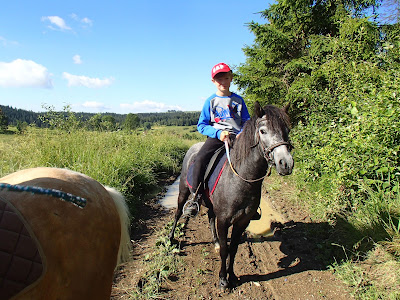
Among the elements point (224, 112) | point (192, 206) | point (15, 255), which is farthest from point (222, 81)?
point (15, 255)

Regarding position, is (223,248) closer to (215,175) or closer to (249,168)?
(215,175)

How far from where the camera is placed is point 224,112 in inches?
128

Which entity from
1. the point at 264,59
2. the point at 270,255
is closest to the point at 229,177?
the point at 270,255

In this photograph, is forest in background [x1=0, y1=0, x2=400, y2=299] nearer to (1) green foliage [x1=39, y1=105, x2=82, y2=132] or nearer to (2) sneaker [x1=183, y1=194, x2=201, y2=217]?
(1) green foliage [x1=39, y1=105, x2=82, y2=132]

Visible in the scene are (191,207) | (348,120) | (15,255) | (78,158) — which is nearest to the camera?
(15,255)

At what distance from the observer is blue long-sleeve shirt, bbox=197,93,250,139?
128 inches

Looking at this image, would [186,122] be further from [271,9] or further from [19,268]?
[19,268]

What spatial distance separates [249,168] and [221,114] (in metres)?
0.99

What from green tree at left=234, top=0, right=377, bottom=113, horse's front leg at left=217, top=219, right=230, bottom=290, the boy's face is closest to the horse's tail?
horse's front leg at left=217, top=219, right=230, bottom=290

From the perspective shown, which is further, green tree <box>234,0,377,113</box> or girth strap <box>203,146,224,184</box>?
green tree <box>234,0,377,113</box>

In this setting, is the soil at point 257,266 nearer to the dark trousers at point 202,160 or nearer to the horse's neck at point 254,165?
the dark trousers at point 202,160

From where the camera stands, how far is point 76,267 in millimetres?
1439

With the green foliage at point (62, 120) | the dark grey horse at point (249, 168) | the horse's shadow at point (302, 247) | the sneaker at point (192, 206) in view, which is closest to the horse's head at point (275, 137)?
the dark grey horse at point (249, 168)

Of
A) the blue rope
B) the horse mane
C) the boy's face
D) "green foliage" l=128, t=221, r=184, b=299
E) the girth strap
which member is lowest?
"green foliage" l=128, t=221, r=184, b=299
